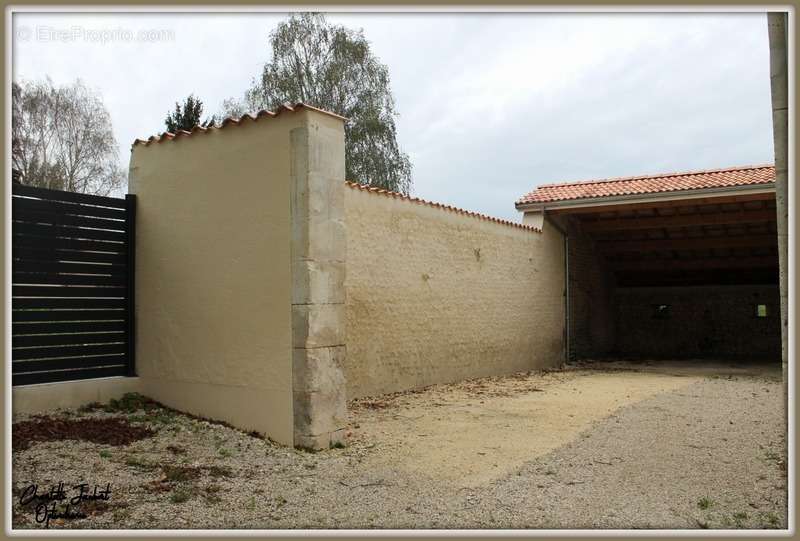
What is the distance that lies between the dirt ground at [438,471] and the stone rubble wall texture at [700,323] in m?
9.61

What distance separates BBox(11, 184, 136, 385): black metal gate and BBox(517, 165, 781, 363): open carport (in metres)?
8.83

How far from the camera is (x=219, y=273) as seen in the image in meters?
5.79

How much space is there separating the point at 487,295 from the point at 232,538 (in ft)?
27.0

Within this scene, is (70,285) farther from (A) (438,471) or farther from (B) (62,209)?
→ (A) (438,471)

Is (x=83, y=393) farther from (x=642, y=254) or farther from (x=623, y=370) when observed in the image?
(x=642, y=254)

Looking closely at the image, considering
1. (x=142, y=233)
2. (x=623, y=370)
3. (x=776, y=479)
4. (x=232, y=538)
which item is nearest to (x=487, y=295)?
(x=623, y=370)

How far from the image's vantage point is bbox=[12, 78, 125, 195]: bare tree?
524 inches

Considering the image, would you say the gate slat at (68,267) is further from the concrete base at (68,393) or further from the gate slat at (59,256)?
the concrete base at (68,393)

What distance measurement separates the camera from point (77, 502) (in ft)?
12.3

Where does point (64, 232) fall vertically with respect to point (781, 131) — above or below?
below

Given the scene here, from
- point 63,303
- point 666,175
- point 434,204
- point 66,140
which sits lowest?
point 63,303

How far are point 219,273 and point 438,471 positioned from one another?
102 inches

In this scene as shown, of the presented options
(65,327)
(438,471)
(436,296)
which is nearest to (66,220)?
(65,327)
